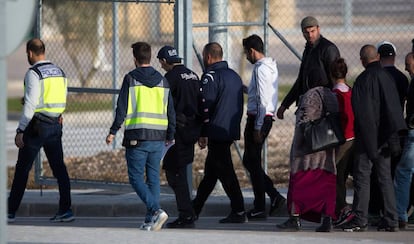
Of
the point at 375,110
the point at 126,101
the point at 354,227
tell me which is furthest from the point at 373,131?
the point at 126,101

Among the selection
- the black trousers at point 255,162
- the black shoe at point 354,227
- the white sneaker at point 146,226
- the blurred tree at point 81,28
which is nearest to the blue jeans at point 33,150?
the white sneaker at point 146,226

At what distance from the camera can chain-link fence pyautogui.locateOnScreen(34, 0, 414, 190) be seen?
14.9 m

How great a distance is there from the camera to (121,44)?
28.2 m

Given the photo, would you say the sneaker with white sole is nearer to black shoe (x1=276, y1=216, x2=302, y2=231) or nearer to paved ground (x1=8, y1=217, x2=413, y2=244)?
paved ground (x1=8, y1=217, x2=413, y2=244)

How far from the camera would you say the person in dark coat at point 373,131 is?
35.1ft

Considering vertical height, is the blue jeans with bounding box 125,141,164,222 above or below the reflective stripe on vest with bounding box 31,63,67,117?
below

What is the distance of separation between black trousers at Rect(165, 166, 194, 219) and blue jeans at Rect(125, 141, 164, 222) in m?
0.31

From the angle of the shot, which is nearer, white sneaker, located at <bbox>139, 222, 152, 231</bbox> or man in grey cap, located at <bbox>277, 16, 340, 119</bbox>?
white sneaker, located at <bbox>139, 222, 152, 231</bbox>

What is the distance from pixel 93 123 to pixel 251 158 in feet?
36.6

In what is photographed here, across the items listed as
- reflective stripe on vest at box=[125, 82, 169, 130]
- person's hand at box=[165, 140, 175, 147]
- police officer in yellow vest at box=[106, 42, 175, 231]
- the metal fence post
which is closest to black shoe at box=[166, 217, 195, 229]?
police officer in yellow vest at box=[106, 42, 175, 231]

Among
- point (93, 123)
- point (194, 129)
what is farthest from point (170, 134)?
point (93, 123)

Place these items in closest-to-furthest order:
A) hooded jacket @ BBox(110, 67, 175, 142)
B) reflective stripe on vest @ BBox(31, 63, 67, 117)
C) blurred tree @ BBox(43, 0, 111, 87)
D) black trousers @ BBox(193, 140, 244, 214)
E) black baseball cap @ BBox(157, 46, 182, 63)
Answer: hooded jacket @ BBox(110, 67, 175, 142) → black baseball cap @ BBox(157, 46, 182, 63) → reflective stripe on vest @ BBox(31, 63, 67, 117) → black trousers @ BBox(193, 140, 244, 214) → blurred tree @ BBox(43, 0, 111, 87)

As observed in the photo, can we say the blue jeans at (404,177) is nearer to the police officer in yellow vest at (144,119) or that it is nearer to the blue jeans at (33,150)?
the police officer in yellow vest at (144,119)

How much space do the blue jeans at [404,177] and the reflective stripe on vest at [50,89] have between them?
3.33 meters
